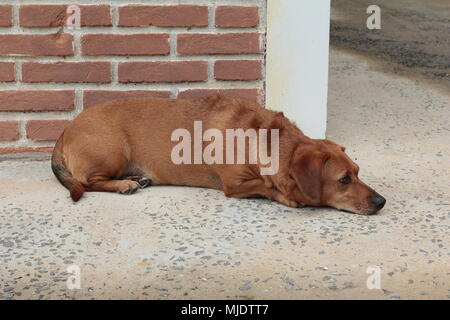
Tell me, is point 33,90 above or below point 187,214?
above

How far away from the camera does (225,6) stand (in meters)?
3.97

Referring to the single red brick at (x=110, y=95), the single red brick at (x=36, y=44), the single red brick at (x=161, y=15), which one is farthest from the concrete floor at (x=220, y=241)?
the single red brick at (x=161, y=15)

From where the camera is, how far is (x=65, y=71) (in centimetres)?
401

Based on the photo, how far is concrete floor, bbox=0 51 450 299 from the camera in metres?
2.63

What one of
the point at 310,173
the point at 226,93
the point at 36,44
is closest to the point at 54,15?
the point at 36,44

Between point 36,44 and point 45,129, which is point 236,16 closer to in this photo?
point 36,44

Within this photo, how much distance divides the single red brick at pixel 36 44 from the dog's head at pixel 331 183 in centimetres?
145

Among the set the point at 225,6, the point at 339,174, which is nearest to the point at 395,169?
the point at 339,174

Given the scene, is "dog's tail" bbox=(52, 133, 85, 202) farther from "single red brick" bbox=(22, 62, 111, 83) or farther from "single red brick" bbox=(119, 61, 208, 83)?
"single red brick" bbox=(119, 61, 208, 83)

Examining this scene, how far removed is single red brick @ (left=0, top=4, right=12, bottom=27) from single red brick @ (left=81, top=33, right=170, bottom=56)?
391 mm

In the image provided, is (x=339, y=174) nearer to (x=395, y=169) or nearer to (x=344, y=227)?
(x=344, y=227)

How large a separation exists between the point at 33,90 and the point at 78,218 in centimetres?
106

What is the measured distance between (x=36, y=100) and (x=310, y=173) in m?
1.62

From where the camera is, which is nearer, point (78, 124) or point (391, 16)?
point (78, 124)
